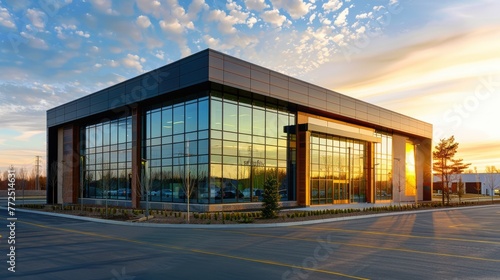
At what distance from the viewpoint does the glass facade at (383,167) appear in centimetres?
4491

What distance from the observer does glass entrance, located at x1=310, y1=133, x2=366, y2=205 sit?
119 ft

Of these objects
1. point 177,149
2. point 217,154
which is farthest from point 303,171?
point 177,149

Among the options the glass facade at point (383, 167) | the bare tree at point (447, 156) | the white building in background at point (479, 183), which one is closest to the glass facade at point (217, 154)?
the glass facade at point (383, 167)

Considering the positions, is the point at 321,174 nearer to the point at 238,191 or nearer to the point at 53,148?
the point at 238,191

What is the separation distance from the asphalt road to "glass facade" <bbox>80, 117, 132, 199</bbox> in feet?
55.4

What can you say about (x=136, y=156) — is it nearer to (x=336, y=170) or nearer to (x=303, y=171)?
(x=303, y=171)

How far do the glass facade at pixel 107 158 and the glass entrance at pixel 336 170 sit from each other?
17.0m

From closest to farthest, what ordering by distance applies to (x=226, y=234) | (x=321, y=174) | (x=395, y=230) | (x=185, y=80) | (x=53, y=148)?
1. (x=226, y=234)
2. (x=395, y=230)
3. (x=185, y=80)
4. (x=321, y=174)
5. (x=53, y=148)

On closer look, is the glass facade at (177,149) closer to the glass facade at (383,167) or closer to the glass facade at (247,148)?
the glass facade at (247,148)

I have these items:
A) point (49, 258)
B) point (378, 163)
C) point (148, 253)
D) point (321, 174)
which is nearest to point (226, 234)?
point (148, 253)

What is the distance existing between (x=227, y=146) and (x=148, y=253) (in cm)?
1655

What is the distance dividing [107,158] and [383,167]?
1218 inches

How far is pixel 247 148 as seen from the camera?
30078 mm

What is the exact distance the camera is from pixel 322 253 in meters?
12.1
